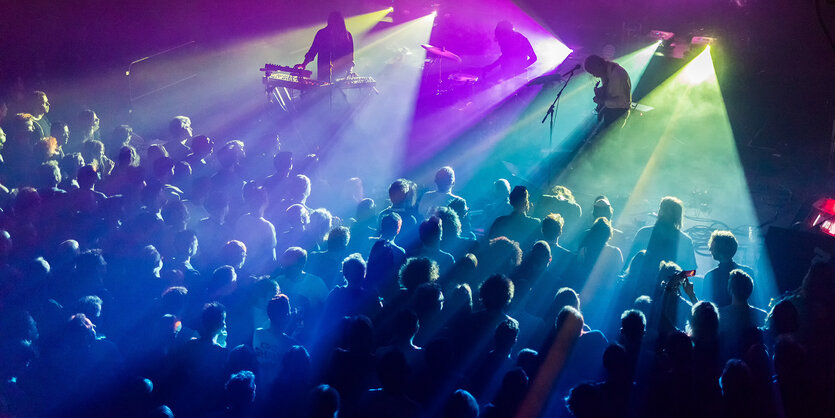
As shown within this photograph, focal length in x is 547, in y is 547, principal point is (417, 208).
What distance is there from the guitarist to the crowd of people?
3.62m

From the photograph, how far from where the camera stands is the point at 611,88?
25.9ft

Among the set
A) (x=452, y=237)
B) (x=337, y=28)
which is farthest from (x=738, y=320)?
(x=337, y=28)

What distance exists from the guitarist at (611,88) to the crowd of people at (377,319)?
3.62 metres

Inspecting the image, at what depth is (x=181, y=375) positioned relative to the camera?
3.16 m

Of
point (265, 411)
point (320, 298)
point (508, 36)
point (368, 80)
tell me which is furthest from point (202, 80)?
point (265, 411)

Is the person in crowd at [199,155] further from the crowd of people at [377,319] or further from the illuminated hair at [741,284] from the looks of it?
the illuminated hair at [741,284]

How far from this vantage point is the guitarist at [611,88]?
25.5ft

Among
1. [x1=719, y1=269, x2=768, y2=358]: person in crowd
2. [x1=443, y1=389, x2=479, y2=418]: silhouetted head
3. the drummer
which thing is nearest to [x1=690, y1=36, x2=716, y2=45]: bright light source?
the drummer

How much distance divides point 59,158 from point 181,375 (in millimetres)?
3884

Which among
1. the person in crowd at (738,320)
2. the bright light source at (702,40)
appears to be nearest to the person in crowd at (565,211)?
the person in crowd at (738,320)

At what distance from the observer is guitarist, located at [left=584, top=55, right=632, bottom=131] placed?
7.78 meters

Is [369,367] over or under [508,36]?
under

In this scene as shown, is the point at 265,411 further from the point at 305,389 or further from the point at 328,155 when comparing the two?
the point at 328,155

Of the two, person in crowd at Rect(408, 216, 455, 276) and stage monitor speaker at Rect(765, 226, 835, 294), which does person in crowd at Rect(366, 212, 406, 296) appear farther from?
stage monitor speaker at Rect(765, 226, 835, 294)
